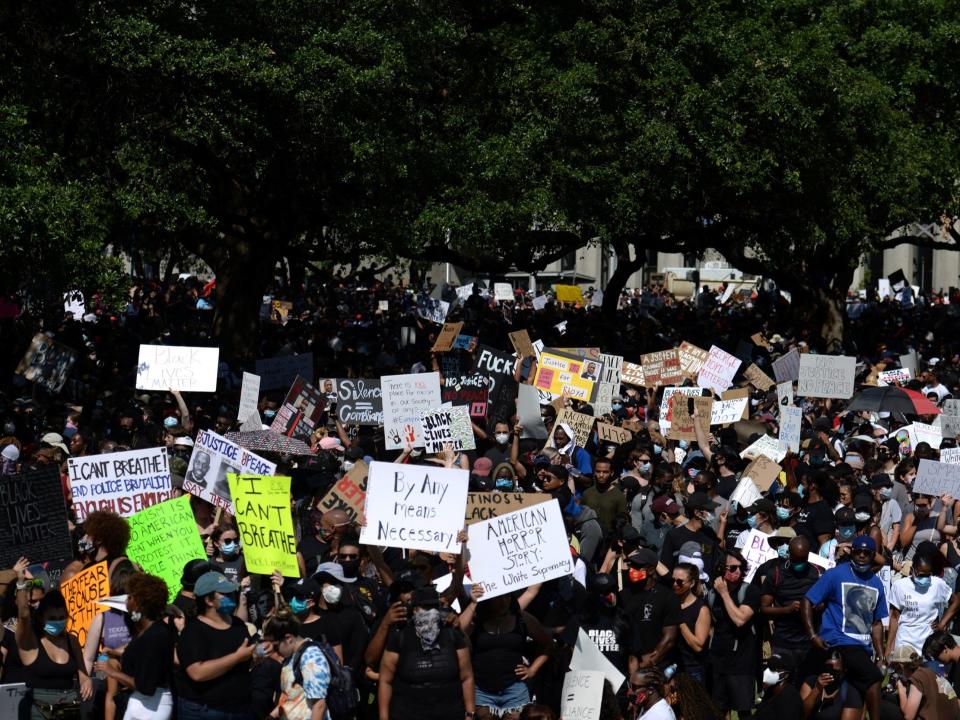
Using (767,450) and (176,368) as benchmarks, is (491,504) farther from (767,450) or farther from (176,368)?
(176,368)

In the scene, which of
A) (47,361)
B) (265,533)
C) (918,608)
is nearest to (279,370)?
(47,361)

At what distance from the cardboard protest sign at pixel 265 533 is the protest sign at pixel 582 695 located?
2174 millimetres

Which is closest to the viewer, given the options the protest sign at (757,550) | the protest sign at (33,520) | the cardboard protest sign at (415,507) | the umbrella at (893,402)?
the cardboard protest sign at (415,507)

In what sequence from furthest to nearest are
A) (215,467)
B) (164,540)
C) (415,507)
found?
(215,467)
(164,540)
(415,507)

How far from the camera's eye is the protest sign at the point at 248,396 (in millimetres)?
16891

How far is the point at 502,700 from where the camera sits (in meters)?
8.62

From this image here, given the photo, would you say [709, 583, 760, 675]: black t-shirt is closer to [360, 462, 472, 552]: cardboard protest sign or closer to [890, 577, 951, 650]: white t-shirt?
[890, 577, 951, 650]: white t-shirt

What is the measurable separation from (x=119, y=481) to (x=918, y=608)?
5.81 m

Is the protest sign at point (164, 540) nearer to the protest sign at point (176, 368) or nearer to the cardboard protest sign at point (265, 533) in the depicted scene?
the cardboard protest sign at point (265, 533)

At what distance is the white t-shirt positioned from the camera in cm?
1059

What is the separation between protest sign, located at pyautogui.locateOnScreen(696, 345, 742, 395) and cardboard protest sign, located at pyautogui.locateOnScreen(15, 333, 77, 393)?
8.10 metres

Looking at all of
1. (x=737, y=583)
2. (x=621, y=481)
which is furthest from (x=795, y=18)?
(x=737, y=583)

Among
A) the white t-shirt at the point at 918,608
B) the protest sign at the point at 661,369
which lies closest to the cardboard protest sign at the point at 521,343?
the protest sign at the point at 661,369

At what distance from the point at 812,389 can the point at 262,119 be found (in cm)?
813
